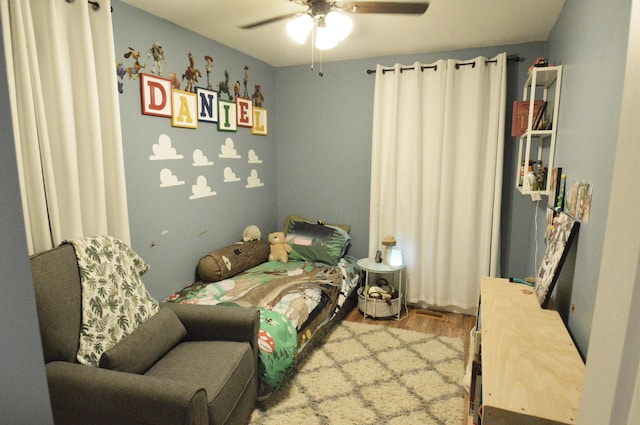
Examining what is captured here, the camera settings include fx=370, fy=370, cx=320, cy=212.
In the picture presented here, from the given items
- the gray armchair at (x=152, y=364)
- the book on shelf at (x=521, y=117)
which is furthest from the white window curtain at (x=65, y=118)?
the book on shelf at (x=521, y=117)

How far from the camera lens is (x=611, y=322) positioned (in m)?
0.47

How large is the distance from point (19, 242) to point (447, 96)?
3.38 meters

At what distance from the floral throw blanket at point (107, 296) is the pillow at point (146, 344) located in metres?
0.09

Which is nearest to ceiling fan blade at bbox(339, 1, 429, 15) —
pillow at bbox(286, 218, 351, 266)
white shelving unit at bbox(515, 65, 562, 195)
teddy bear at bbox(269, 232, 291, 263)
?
white shelving unit at bbox(515, 65, 562, 195)

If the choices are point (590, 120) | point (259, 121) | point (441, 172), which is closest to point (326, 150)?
point (259, 121)

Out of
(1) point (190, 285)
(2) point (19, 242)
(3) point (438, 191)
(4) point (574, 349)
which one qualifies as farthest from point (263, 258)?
(2) point (19, 242)

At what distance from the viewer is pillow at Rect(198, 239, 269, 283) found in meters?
3.05

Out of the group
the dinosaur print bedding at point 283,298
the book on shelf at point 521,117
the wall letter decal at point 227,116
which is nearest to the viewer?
the dinosaur print bedding at point 283,298

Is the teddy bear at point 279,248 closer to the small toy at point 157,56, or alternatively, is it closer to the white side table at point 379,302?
the white side table at point 379,302

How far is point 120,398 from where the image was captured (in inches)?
58.4

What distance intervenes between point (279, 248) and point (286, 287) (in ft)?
2.65

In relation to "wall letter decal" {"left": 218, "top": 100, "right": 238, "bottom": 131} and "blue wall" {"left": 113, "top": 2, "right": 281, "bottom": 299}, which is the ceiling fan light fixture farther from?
"wall letter decal" {"left": 218, "top": 100, "right": 238, "bottom": 131}

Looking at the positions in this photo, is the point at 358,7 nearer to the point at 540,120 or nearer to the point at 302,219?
the point at 540,120

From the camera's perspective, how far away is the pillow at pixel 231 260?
10.0 ft
